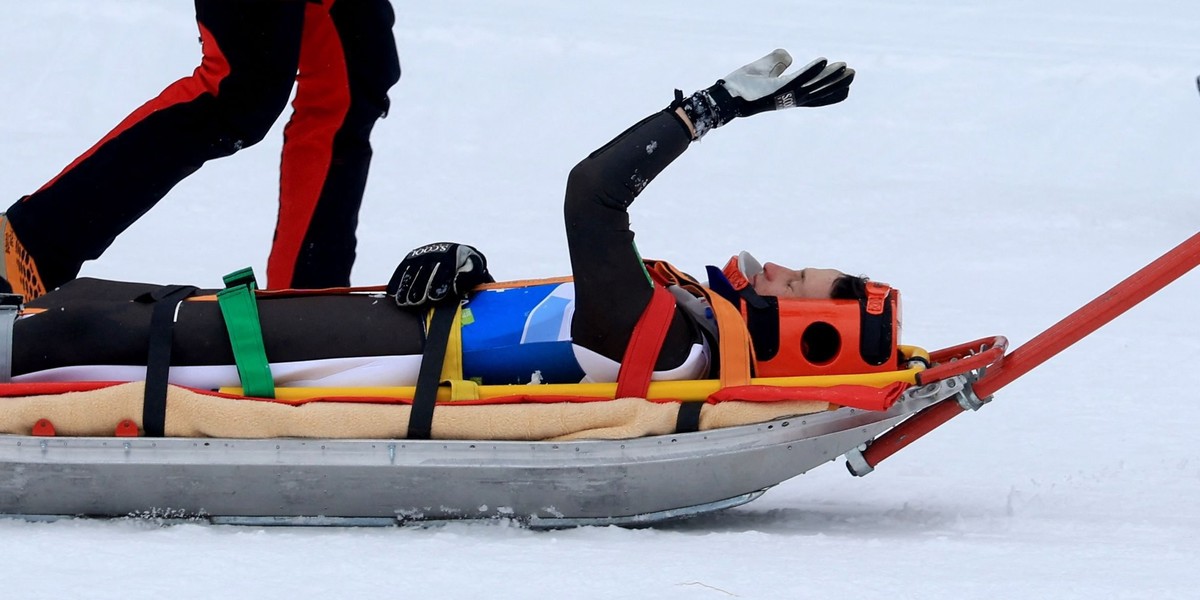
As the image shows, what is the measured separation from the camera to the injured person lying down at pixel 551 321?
270 centimetres

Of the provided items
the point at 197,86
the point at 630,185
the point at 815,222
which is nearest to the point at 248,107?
the point at 197,86

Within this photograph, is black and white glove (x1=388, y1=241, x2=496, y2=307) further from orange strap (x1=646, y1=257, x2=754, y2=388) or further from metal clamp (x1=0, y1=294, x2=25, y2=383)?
metal clamp (x1=0, y1=294, x2=25, y2=383)

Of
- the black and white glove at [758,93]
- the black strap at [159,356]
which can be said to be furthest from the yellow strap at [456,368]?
the black and white glove at [758,93]

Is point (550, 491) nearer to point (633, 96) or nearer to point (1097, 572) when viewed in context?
point (1097, 572)

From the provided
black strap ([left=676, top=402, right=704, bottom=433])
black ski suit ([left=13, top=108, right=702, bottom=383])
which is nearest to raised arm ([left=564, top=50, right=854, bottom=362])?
black ski suit ([left=13, top=108, right=702, bottom=383])

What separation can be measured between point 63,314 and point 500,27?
5.66 metres

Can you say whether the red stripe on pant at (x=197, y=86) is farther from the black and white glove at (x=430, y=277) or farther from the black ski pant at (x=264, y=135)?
→ the black and white glove at (x=430, y=277)

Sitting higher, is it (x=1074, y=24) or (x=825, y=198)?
(x=1074, y=24)

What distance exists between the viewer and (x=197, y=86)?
10.3ft

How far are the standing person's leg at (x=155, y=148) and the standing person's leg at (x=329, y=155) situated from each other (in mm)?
280

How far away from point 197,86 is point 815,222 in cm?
302

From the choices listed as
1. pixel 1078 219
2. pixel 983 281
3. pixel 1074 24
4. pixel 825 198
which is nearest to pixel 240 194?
pixel 825 198

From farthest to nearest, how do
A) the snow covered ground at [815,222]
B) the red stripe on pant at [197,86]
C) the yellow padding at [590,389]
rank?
1. the red stripe on pant at [197,86]
2. the yellow padding at [590,389]
3. the snow covered ground at [815,222]

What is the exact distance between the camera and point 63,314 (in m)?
2.77
